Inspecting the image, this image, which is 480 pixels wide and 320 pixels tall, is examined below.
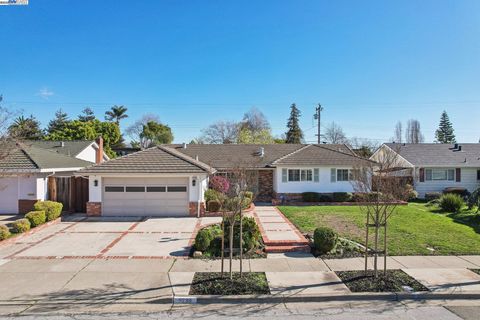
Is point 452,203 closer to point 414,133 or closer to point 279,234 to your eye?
point 279,234

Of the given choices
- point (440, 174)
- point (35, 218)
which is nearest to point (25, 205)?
point (35, 218)

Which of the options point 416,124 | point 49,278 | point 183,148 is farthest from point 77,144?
point 416,124

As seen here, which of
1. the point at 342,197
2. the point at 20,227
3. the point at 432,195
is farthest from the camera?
the point at 432,195

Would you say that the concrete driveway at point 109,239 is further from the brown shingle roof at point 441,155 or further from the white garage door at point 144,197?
the brown shingle roof at point 441,155

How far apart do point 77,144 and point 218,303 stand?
1087 inches

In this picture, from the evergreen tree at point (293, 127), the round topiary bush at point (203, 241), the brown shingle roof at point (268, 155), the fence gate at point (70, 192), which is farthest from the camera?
the evergreen tree at point (293, 127)

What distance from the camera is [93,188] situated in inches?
686

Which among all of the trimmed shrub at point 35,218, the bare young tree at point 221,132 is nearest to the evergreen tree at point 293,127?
the bare young tree at point 221,132

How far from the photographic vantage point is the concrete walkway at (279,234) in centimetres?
1089

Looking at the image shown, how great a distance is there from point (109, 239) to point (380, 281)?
31.3 feet

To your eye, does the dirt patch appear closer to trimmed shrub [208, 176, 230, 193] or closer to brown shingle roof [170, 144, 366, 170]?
trimmed shrub [208, 176, 230, 193]

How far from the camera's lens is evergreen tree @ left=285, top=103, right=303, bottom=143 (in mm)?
59153

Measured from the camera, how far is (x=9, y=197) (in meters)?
17.0

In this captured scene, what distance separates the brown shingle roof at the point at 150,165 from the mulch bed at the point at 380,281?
10.3 metres
